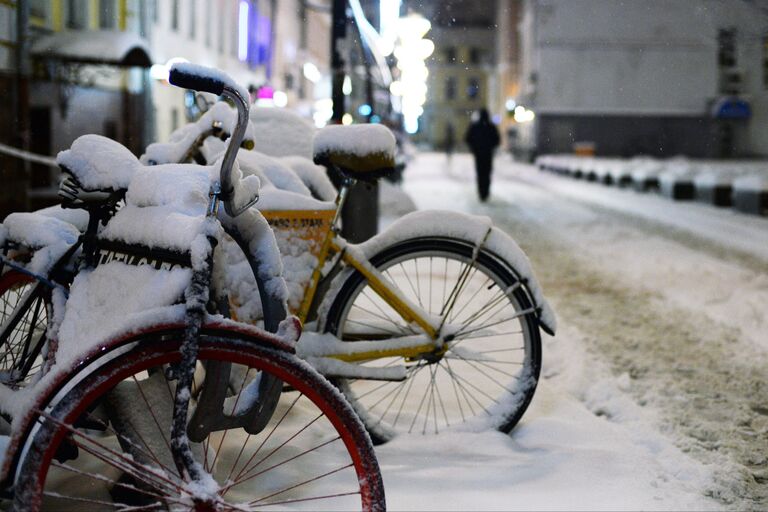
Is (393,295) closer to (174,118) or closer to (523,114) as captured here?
(174,118)

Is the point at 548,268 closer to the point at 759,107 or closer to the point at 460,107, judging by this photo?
the point at 759,107

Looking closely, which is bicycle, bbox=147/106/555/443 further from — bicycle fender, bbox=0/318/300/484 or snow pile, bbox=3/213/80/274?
bicycle fender, bbox=0/318/300/484

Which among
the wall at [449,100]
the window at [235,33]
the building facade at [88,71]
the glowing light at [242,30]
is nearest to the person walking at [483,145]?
the building facade at [88,71]

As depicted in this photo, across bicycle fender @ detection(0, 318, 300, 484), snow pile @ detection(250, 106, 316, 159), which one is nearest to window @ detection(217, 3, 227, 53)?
snow pile @ detection(250, 106, 316, 159)

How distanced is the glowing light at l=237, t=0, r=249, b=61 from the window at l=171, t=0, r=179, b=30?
9.14m

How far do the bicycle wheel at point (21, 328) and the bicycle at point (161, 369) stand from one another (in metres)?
0.36

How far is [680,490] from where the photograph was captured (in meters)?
3.32

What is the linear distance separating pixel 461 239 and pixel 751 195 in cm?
1381

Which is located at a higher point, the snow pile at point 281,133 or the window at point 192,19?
the window at point 192,19

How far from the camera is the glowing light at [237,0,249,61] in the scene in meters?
39.4

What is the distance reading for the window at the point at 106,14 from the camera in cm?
2421

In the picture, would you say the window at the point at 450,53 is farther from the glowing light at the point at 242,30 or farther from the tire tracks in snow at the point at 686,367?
the tire tracks in snow at the point at 686,367

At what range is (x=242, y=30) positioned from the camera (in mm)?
39625

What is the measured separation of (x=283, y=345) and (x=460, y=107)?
114 metres
